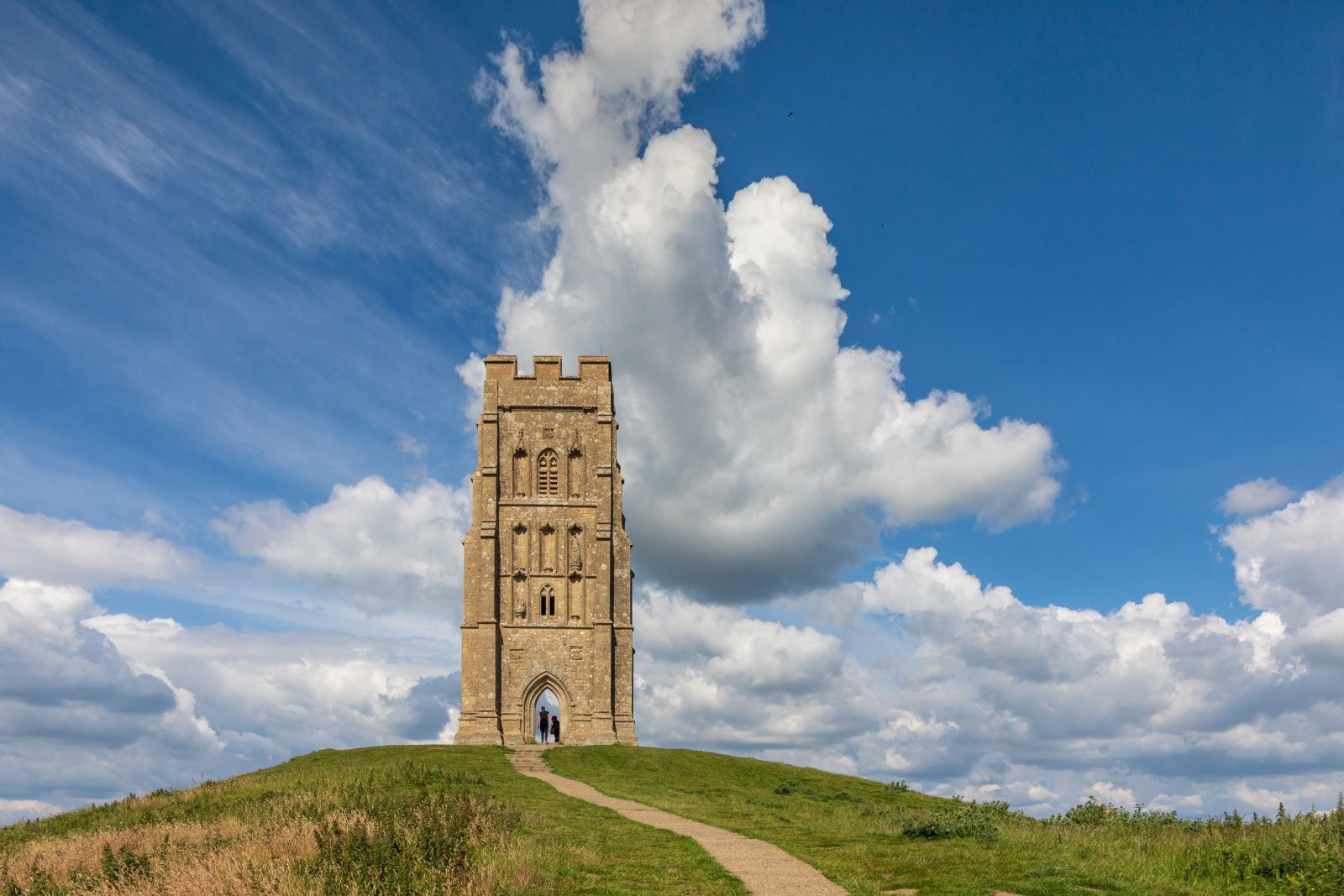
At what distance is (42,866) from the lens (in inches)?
682

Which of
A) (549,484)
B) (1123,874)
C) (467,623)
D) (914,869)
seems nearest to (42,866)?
(914,869)

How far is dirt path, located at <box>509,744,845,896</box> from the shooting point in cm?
1435

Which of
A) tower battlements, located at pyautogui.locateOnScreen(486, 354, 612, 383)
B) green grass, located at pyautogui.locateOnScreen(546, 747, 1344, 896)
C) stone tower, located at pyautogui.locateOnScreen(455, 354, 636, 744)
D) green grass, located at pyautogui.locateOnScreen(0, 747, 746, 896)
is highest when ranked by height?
tower battlements, located at pyautogui.locateOnScreen(486, 354, 612, 383)

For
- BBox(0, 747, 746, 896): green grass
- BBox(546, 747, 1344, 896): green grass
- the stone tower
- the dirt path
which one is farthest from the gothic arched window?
BBox(0, 747, 746, 896): green grass

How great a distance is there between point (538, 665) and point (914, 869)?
3728 cm

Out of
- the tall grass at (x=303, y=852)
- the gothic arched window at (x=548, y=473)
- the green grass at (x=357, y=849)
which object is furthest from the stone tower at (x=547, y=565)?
the tall grass at (x=303, y=852)

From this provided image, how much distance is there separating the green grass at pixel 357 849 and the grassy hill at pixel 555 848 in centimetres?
4

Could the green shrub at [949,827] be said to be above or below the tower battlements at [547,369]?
below

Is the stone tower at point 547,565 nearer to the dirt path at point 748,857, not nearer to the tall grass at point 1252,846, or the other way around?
the dirt path at point 748,857

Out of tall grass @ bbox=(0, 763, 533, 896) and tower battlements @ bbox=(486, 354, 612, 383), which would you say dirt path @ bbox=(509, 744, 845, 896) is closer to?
tall grass @ bbox=(0, 763, 533, 896)

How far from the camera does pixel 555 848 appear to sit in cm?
1647

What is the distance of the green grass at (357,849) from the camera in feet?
42.9

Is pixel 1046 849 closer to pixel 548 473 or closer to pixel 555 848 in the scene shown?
pixel 555 848

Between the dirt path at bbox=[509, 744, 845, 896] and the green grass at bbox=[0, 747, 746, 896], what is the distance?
396 millimetres
